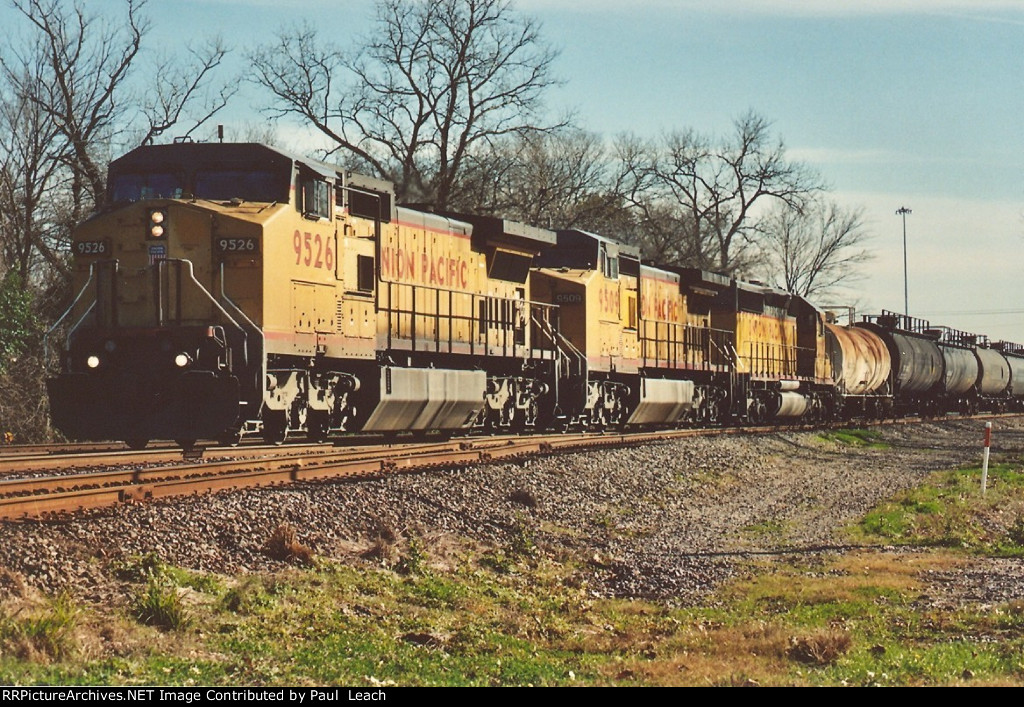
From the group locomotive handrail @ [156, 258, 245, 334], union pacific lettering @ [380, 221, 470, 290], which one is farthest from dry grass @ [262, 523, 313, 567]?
union pacific lettering @ [380, 221, 470, 290]

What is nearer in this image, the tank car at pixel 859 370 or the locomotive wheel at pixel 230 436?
the locomotive wheel at pixel 230 436

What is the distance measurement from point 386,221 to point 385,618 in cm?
909

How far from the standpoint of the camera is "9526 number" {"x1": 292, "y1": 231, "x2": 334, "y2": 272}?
14.6 meters

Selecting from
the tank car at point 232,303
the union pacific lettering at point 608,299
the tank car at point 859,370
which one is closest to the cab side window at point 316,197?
the tank car at point 232,303

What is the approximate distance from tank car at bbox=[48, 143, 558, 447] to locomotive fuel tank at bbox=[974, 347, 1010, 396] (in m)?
41.6

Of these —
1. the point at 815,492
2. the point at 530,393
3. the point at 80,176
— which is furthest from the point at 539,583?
the point at 80,176

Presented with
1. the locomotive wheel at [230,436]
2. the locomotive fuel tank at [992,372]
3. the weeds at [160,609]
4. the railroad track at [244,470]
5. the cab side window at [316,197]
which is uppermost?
the cab side window at [316,197]

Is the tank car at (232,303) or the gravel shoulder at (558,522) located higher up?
the tank car at (232,303)

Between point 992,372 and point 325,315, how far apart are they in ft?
150

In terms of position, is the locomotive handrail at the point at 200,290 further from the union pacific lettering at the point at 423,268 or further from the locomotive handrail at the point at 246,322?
the union pacific lettering at the point at 423,268

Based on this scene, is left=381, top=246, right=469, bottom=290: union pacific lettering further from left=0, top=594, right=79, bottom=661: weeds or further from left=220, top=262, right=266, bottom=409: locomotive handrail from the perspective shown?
left=0, top=594, right=79, bottom=661: weeds

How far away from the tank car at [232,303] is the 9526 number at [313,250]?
3 centimetres

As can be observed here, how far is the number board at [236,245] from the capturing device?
13.9 metres

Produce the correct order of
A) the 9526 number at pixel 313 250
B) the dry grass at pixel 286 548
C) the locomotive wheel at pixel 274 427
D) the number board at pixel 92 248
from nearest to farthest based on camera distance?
the dry grass at pixel 286 548, the number board at pixel 92 248, the 9526 number at pixel 313 250, the locomotive wheel at pixel 274 427
